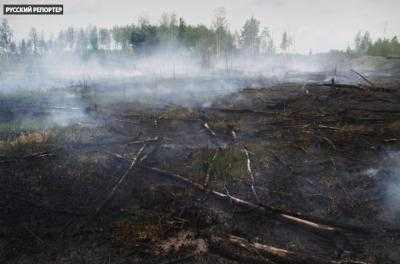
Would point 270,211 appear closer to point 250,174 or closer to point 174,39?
point 250,174

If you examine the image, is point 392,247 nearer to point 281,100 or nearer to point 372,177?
point 372,177

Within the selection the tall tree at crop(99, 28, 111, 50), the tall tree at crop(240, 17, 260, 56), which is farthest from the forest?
the tall tree at crop(99, 28, 111, 50)

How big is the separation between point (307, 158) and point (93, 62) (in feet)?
170

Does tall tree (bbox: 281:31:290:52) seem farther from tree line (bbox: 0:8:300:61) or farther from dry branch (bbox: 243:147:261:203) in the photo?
dry branch (bbox: 243:147:261:203)

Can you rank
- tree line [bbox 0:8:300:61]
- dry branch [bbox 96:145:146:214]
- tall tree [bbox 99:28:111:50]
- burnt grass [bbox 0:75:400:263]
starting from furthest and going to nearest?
tall tree [bbox 99:28:111:50]
tree line [bbox 0:8:300:61]
dry branch [bbox 96:145:146:214]
burnt grass [bbox 0:75:400:263]

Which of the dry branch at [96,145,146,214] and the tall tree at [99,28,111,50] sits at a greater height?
the tall tree at [99,28,111,50]

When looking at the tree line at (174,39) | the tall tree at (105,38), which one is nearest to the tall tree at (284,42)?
the tree line at (174,39)

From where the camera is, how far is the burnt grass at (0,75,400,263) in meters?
5.53

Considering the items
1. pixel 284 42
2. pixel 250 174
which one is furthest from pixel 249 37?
pixel 250 174

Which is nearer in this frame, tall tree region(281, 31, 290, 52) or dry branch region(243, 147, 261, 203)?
dry branch region(243, 147, 261, 203)

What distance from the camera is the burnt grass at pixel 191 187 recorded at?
5527mm

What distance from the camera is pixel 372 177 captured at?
7.79 metres

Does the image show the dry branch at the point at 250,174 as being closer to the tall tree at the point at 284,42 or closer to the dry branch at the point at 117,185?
the dry branch at the point at 117,185

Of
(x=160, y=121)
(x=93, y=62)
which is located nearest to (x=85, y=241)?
(x=160, y=121)
